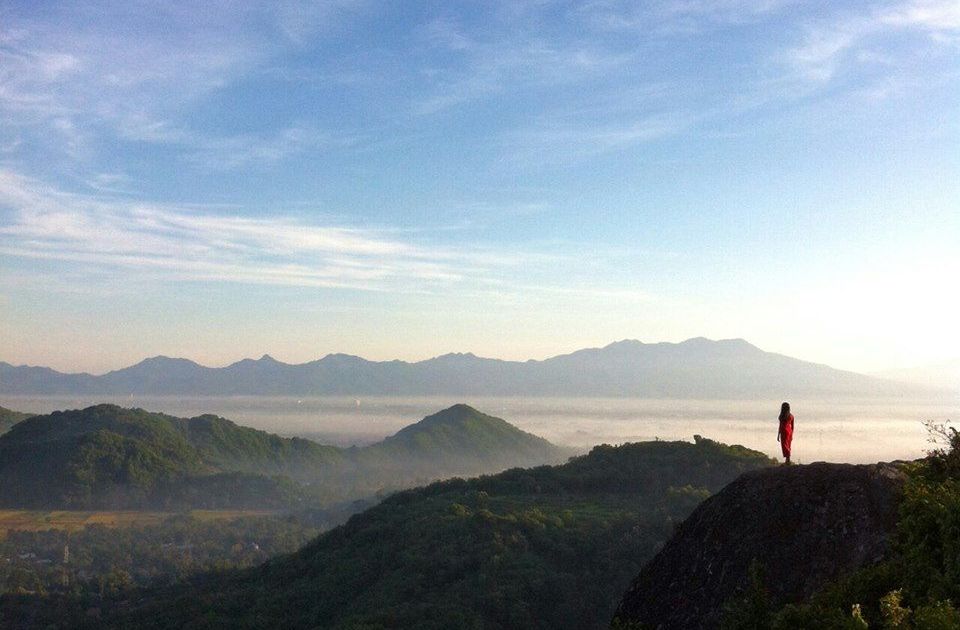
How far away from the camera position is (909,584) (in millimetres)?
12117

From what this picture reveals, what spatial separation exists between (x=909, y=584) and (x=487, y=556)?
2411 inches

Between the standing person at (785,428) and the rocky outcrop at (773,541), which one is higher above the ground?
the standing person at (785,428)

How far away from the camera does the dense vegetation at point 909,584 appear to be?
10680 mm

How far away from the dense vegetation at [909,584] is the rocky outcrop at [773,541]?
1.22 metres

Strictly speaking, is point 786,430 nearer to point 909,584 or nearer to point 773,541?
point 773,541

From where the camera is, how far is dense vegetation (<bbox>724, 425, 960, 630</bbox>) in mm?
10680

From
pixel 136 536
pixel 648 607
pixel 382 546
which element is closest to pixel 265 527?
pixel 136 536

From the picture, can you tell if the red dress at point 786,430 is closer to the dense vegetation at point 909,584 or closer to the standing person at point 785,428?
A: the standing person at point 785,428

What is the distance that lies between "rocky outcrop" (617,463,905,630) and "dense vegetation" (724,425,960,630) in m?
1.22

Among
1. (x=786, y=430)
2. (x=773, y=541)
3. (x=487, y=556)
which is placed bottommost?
(x=487, y=556)

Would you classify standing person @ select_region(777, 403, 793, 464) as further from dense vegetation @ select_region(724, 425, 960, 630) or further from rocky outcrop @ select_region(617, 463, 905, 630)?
dense vegetation @ select_region(724, 425, 960, 630)

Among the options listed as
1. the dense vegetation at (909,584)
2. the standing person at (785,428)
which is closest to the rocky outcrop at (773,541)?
the dense vegetation at (909,584)

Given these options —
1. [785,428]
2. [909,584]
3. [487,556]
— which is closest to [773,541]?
[785,428]

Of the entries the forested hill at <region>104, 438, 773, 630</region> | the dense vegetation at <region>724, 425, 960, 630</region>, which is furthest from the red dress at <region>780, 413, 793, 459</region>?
the forested hill at <region>104, 438, 773, 630</region>
